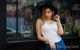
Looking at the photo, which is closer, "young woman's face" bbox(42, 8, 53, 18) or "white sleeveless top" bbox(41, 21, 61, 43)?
"white sleeveless top" bbox(41, 21, 61, 43)

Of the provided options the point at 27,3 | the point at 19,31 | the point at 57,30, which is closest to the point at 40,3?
the point at 27,3

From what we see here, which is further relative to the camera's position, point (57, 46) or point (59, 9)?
point (59, 9)

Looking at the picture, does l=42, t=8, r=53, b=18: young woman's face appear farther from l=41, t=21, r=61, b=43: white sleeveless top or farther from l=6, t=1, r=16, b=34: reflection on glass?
l=6, t=1, r=16, b=34: reflection on glass

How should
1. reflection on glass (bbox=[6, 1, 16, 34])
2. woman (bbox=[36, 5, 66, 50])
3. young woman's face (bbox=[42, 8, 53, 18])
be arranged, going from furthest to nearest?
1. reflection on glass (bbox=[6, 1, 16, 34])
2. young woman's face (bbox=[42, 8, 53, 18])
3. woman (bbox=[36, 5, 66, 50])

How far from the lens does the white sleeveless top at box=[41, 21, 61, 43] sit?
18.1ft

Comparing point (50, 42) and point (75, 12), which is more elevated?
point (75, 12)

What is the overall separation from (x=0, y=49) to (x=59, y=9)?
1614mm

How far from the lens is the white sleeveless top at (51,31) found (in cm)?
552

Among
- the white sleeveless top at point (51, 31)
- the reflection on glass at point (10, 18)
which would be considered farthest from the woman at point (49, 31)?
the reflection on glass at point (10, 18)

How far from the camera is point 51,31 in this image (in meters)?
5.53

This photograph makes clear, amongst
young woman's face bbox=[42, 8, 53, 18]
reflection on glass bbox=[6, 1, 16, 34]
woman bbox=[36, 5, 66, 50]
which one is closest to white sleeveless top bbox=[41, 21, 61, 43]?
woman bbox=[36, 5, 66, 50]

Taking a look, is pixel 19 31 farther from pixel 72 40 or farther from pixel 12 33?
pixel 72 40

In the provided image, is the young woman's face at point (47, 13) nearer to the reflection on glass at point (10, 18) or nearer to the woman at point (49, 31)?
the woman at point (49, 31)

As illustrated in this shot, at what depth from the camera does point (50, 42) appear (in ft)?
17.9
